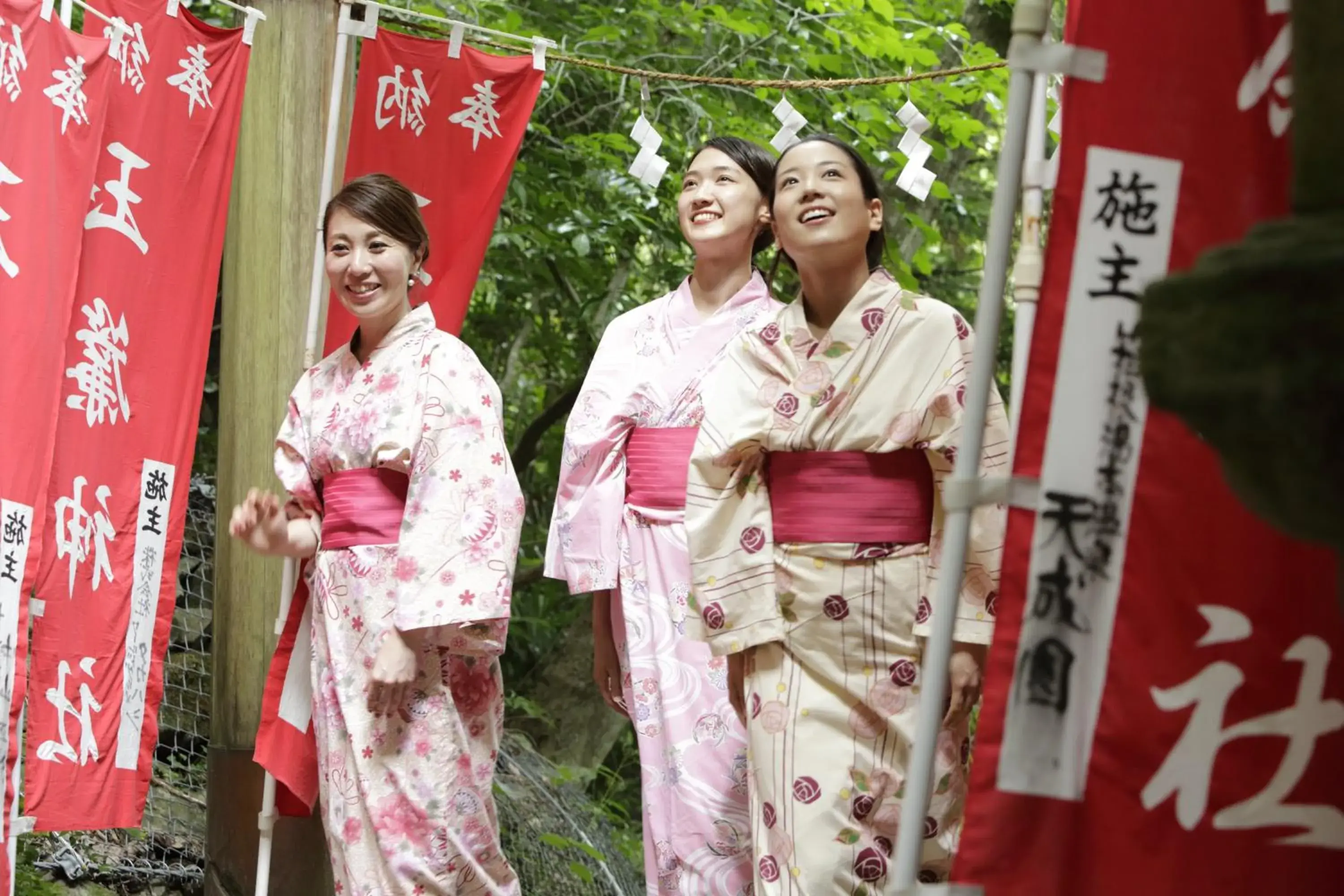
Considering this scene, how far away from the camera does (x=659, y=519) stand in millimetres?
4250

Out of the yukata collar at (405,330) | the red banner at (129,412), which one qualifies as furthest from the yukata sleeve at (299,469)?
the red banner at (129,412)

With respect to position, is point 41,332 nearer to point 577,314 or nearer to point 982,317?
point 982,317

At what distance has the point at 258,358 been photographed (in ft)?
15.8

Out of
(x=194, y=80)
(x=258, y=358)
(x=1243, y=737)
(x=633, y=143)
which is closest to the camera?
(x=1243, y=737)

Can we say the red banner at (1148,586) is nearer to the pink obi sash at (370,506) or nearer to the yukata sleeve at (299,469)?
the pink obi sash at (370,506)

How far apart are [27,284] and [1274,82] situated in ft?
10.3

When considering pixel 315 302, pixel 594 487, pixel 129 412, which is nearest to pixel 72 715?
pixel 129 412

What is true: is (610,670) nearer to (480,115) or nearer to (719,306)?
(719,306)

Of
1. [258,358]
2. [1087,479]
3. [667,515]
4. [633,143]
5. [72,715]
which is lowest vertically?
[72,715]

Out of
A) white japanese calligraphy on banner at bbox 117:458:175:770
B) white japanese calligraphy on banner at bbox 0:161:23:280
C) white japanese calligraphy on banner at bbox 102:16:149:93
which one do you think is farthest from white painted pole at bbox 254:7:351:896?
white japanese calligraphy on banner at bbox 0:161:23:280

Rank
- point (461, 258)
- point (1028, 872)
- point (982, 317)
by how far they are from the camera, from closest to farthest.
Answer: point (1028, 872) → point (982, 317) → point (461, 258)

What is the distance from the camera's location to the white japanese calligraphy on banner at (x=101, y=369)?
13.2ft

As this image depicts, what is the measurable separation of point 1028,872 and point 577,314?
21.5ft

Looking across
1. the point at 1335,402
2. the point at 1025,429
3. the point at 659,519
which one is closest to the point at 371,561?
the point at 659,519
